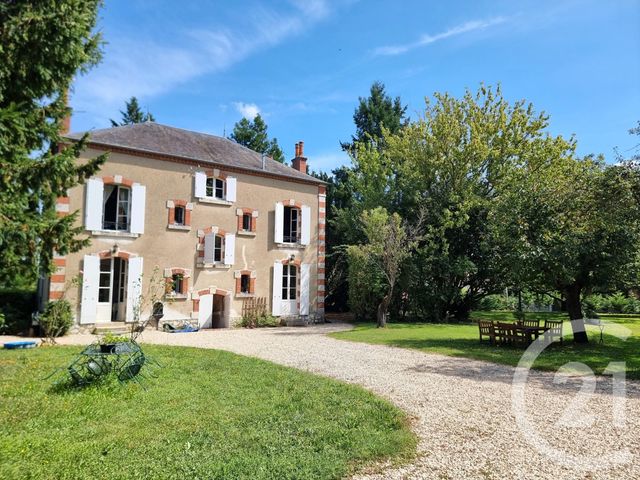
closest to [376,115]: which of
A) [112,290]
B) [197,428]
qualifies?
[112,290]

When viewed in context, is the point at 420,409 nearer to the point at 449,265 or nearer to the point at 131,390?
the point at 131,390

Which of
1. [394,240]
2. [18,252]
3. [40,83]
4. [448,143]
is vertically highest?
[448,143]

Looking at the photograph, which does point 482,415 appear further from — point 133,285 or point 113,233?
point 113,233

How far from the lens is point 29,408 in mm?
5734

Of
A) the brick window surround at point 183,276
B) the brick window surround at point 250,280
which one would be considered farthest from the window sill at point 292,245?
the brick window surround at point 183,276

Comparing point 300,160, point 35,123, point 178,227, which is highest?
point 300,160

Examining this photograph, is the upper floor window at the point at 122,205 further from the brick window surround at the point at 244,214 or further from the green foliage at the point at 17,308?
the brick window surround at the point at 244,214

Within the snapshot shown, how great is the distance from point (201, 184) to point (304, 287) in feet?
20.8

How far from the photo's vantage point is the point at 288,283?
1966cm

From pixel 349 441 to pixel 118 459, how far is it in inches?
89.2

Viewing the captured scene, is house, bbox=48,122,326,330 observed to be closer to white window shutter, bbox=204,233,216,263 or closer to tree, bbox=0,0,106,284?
white window shutter, bbox=204,233,216,263

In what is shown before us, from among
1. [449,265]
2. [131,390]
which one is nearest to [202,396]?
[131,390]

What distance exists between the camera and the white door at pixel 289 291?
19.4 metres

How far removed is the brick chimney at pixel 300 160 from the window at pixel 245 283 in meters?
Result: 6.95
